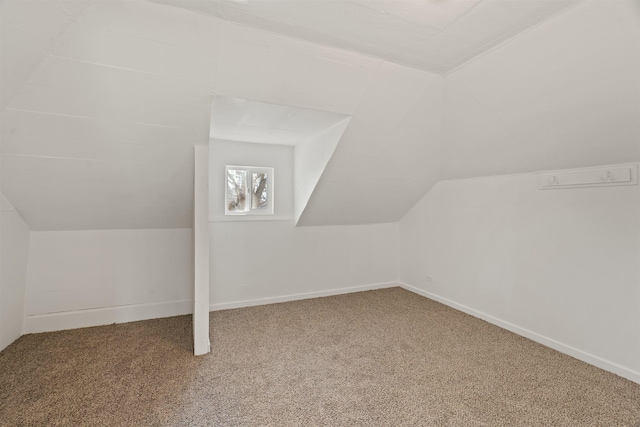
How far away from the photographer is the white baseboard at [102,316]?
266 cm

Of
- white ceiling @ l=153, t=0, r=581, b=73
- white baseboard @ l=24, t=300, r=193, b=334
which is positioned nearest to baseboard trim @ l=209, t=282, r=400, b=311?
white baseboard @ l=24, t=300, r=193, b=334

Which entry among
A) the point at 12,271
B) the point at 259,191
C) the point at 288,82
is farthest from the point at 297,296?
the point at 12,271

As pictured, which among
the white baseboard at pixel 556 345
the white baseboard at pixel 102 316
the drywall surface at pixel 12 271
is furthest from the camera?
the white baseboard at pixel 102 316

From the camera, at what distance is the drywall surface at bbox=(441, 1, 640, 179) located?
1586mm

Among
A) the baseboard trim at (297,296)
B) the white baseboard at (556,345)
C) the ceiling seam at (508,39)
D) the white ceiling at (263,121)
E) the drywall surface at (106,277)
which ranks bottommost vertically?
the baseboard trim at (297,296)

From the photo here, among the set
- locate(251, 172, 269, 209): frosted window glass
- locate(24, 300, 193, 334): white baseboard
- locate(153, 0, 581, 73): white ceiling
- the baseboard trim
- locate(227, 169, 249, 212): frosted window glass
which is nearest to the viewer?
locate(153, 0, 581, 73): white ceiling

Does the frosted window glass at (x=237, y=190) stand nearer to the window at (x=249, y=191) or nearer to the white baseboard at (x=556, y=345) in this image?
the window at (x=249, y=191)

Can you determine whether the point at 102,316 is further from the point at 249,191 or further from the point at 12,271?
the point at 249,191

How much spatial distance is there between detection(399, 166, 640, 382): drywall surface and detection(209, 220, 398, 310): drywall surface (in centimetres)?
78

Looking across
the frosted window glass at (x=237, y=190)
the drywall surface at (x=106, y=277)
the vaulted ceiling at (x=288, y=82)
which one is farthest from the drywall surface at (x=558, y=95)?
the drywall surface at (x=106, y=277)

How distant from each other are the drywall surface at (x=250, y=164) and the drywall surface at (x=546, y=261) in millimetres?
1850

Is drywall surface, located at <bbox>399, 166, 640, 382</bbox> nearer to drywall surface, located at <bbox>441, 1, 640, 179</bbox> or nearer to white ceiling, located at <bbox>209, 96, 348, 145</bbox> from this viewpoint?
drywall surface, located at <bbox>441, 1, 640, 179</bbox>

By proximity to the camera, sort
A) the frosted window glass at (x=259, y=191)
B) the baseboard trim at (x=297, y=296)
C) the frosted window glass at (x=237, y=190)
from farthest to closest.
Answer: the frosted window glass at (x=259, y=191), the frosted window glass at (x=237, y=190), the baseboard trim at (x=297, y=296)

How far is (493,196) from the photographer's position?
289cm
